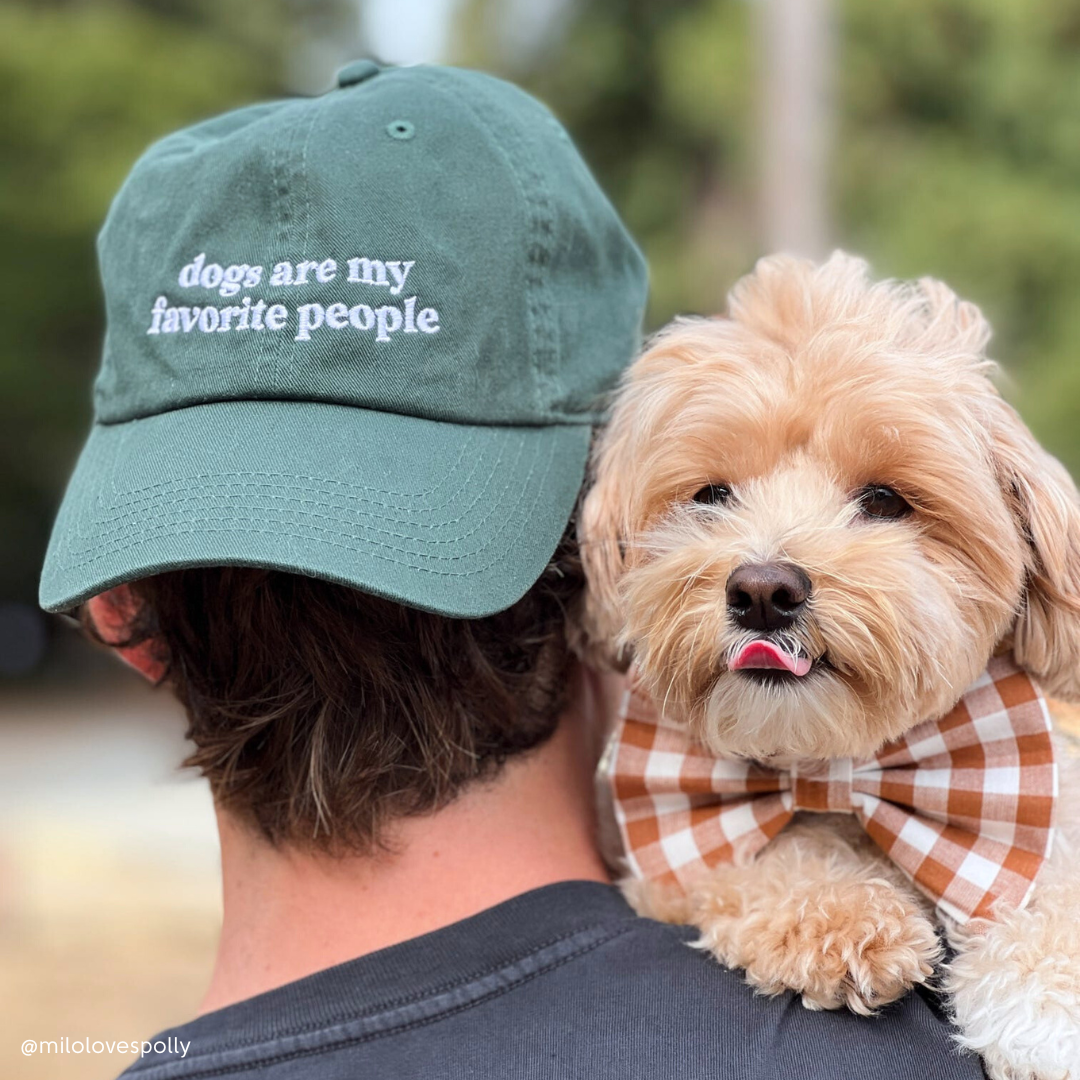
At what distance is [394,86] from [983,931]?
1.71 meters

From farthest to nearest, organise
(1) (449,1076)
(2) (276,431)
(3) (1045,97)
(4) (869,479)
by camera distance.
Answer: (3) (1045,97) → (4) (869,479) → (2) (276,431) → (1) (449,1076)

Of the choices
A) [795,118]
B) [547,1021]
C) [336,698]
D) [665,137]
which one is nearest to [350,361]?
[336,698]

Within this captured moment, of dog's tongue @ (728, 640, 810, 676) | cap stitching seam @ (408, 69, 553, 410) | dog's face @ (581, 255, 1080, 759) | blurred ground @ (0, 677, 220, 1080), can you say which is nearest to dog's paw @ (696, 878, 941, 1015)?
dog's face @ (581, 255, 1080, 759)

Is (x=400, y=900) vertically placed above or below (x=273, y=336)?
below

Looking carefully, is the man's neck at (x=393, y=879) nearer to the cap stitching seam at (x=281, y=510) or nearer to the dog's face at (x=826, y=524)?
the dog's face at (x=826, y=524)

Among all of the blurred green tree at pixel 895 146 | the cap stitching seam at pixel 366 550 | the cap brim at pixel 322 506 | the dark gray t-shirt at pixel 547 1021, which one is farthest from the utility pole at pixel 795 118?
the dark gray t-shirt at pixel 547 1021

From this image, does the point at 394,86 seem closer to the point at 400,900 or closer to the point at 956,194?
the point at 400,900

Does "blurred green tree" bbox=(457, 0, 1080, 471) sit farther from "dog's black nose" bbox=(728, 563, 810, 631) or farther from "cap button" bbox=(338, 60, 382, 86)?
"dog's black nose" bbox=(728, 563, 810, 631)

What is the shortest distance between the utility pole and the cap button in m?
9.36

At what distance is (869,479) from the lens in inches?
81.7

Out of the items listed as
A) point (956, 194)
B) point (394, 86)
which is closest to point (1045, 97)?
point (956, 194)

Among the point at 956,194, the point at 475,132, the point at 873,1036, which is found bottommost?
the point at 956,194

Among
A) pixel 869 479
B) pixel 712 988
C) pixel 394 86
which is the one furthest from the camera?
pixel 394 86

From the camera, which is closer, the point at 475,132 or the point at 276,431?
the point at 276,431
